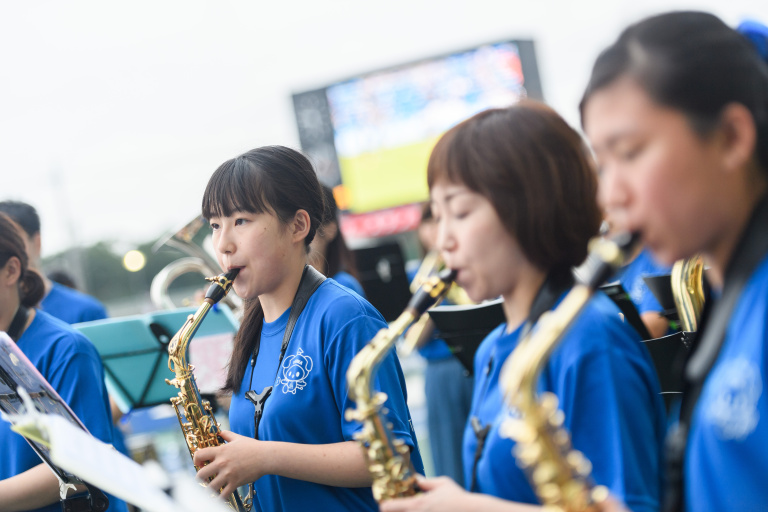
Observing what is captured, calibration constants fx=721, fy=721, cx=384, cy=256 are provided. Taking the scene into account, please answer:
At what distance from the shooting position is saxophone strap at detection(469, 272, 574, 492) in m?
1.52

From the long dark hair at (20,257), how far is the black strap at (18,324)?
101 millimetres

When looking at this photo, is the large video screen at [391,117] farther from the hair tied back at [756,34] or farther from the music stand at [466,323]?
the hair tied back at [756,34]

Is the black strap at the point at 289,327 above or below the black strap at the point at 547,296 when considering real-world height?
below

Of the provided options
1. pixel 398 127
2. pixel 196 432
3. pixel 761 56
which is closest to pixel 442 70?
pixel 398 127

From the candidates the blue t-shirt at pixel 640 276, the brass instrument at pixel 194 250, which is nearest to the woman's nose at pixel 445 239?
the blue t-shirt at pixel 640 276

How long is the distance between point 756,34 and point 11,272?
2.80 metres

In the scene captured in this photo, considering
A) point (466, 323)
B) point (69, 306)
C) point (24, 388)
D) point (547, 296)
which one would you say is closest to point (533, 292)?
point (547, 296)

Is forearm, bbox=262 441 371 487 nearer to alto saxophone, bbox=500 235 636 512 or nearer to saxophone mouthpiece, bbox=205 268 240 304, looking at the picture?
saxophone mouthpiece, bbox=205 268 240 304

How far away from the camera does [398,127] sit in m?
14.1

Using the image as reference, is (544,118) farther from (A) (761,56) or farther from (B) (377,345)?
(B) (377,345)

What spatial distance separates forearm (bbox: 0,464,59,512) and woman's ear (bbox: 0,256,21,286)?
0.81 meters

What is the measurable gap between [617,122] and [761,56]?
297 mm

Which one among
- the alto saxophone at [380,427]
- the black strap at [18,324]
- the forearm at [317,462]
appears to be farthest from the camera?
the black strap at [18,324]

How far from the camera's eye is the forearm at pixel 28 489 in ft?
8.13
